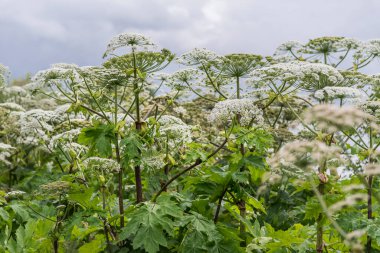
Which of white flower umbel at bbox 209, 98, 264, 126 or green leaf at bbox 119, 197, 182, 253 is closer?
green leaf at bbox 119, 197, 182, 253

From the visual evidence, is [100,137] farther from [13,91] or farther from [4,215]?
[13,91]

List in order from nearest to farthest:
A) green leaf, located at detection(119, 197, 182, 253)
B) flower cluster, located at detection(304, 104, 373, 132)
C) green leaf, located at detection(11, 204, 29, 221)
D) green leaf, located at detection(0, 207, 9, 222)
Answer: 1. flower cluster, located at detection(304, 104, 373, 132)
2. green leaf, located at detection(119, 197, 182, 253)
3. green leaf, located at detection(0, 207, 9, 222)
4. green leaf, located at detection(11, 204, 29, 221)

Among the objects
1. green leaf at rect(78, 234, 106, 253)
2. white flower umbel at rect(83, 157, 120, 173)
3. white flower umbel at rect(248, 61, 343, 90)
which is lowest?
green leaf at rect(78, 234, 106, 253)

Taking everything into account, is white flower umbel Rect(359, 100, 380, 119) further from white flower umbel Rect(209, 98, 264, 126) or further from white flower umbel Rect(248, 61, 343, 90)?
white flower umbel Rect(209, 98, 264, 126)

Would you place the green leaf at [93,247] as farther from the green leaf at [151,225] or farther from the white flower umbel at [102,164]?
the green leaf at [151,225]

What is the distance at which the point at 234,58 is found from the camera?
670 cm

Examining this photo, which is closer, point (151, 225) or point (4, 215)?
point (151, 225)

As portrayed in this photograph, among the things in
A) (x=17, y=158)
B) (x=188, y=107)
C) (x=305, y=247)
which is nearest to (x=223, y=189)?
(x=305, y=247)

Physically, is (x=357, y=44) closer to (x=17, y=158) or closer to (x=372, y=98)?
(x=372, y=98)

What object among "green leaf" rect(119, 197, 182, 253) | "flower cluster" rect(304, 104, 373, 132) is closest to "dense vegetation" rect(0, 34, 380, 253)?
"green leaf" rect(119, 197, 182, 253)

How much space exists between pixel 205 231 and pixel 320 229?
103 cm

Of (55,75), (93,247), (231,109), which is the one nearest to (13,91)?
(55,75)

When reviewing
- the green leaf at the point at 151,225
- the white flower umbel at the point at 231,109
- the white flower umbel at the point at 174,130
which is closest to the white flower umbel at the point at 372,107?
the white flower umbel at the point at 231,109

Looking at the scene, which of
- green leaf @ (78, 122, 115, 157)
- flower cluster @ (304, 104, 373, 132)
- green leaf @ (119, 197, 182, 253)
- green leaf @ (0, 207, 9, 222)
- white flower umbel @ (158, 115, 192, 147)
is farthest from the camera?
green leaf @ (0, 207, 9, 222)
